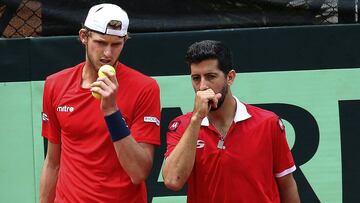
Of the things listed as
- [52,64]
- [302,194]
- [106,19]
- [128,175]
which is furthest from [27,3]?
[302,194]

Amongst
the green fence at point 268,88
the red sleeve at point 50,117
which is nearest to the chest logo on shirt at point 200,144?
the red sleeve at point 50,117

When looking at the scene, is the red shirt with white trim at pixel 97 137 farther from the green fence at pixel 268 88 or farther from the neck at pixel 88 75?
the green fence at pixel 268 88

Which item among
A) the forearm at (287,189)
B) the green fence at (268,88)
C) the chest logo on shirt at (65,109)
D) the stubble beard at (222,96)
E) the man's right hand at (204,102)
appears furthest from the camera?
the green fence at (268,88)

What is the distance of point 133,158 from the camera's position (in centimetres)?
325

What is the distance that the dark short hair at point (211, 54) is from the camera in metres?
3.19

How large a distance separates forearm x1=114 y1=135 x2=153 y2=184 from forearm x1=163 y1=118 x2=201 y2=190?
6.2 inches

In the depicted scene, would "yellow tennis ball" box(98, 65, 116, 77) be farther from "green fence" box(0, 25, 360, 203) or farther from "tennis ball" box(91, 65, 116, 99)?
"green fence" box(0, 25, 360, 203)

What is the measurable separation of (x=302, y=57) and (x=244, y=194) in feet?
5.44

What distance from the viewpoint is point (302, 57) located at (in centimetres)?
459

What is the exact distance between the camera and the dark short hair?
319 centimetres

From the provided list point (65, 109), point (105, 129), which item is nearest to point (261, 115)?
point (105, 129)

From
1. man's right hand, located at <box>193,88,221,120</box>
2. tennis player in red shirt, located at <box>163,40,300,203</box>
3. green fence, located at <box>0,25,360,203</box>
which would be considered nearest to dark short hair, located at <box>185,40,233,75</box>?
tennis player in red shirt, located at <box>163,40,300,203</box>

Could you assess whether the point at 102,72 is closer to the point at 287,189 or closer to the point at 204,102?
the point at 204,102

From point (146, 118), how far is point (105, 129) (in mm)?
199
